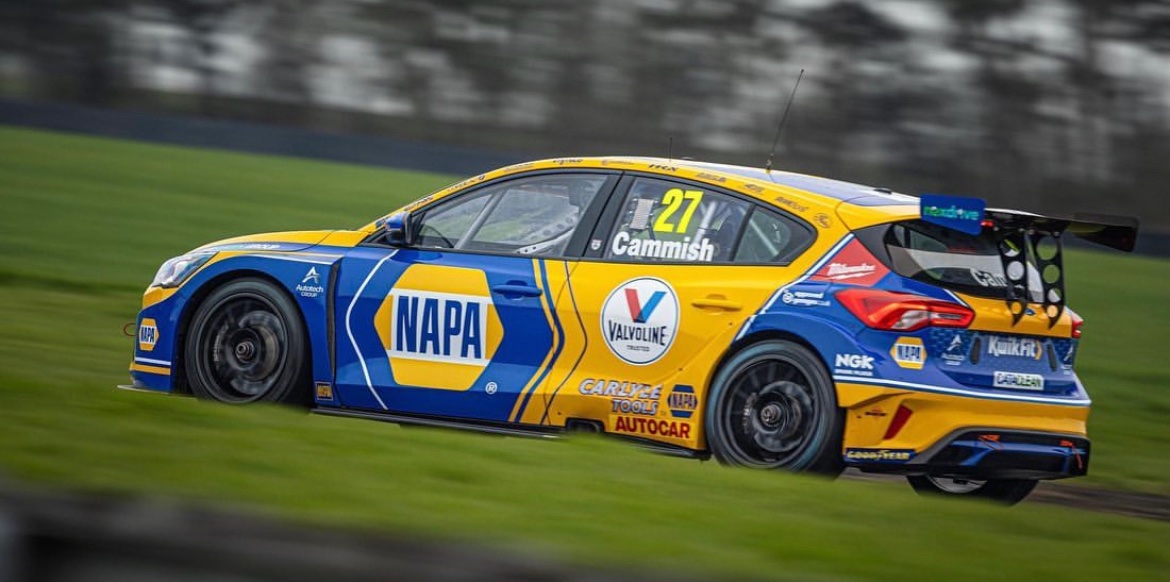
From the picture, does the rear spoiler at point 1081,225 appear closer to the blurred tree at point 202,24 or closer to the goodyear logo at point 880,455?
the goodyear logo at point 880,455

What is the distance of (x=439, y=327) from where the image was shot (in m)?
7.62

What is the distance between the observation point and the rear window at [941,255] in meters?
6.72

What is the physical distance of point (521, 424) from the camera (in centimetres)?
736

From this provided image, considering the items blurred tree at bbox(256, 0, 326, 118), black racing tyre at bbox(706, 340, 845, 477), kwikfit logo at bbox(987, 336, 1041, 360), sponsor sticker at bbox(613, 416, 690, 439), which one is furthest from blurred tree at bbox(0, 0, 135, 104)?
kwikfit logo at bbox(987, 336, 1041, 360)

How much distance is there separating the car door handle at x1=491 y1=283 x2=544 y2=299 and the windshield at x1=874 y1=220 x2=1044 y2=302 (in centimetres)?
164

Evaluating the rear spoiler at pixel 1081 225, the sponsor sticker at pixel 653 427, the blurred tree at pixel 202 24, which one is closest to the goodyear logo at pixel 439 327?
the sponsor sticker at pixel 653 427

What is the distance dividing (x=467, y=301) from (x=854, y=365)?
198cm

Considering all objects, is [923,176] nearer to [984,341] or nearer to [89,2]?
[89,2]

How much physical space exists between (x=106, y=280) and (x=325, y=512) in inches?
399

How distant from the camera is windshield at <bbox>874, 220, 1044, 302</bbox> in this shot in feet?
22.0

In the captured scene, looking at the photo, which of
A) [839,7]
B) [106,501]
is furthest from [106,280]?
[839,7]

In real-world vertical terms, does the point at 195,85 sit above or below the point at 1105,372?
above

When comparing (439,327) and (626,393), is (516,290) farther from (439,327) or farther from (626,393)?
(626,393)

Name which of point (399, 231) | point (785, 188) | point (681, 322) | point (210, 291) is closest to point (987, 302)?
point (785, 188)
